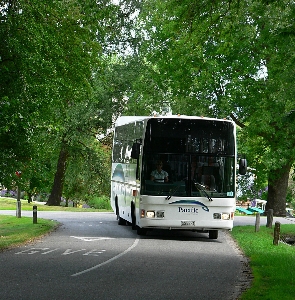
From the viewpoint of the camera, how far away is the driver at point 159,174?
2566 cm

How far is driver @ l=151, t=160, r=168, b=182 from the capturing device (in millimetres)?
25656

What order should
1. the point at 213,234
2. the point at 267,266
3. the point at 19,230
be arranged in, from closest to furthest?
the point at 267,266 < the point at 213,234 < the point at 19,230

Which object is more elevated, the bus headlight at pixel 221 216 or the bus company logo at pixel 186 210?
the bus company logo at pixel 186 210

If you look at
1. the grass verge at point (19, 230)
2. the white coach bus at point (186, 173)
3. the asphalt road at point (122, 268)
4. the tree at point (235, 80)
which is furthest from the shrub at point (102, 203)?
the white coach bus at point (186, 173)

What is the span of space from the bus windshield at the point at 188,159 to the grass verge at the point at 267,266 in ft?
7.19

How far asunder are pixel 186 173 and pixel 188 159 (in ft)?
1.50

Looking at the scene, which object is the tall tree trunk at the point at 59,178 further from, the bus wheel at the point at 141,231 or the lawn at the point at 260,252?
the bus wheel at the point at 141,231

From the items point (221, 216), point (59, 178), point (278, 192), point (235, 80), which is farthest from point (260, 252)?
point (59, 178)

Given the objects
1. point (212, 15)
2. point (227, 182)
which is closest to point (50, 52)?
point (212, 15)

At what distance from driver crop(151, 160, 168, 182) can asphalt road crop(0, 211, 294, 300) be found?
6.33 ft

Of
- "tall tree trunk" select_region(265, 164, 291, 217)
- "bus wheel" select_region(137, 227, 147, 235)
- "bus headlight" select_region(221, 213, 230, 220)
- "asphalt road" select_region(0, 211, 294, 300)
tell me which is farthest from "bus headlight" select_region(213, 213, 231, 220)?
"tall tree trunk" select_region(265, 164, 291, 217)

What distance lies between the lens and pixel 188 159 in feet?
84.9

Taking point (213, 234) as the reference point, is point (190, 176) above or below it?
above

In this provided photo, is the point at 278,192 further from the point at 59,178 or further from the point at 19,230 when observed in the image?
the point at 19,230
